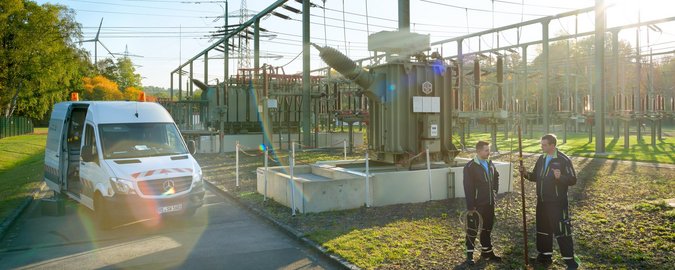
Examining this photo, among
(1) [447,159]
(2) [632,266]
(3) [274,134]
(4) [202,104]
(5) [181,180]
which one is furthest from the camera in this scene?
(4) [202,104]

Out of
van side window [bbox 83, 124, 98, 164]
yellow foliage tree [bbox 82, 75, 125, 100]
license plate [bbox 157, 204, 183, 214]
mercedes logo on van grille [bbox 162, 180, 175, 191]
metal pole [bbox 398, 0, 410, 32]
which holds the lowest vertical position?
license plate [bbox 157, 204, 183, 214]

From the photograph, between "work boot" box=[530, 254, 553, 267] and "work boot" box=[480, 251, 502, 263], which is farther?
"work boot" box=[480, 251, 502, 263]

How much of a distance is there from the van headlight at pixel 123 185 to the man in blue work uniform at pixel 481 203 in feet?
20.4

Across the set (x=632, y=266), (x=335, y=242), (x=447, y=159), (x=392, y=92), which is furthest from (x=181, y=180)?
(x=632, y=266)

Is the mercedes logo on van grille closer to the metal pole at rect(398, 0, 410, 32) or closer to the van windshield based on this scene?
the van windshield

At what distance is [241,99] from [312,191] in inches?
842

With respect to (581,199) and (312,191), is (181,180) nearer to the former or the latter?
(312,191)

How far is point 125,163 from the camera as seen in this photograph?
10.0m

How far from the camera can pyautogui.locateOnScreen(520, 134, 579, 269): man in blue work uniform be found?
21.5 ft

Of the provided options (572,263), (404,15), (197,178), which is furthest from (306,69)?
(572,263)

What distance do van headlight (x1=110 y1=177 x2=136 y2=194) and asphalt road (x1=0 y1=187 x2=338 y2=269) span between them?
79 cm

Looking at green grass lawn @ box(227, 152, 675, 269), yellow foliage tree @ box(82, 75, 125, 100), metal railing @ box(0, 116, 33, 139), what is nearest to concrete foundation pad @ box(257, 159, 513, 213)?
green grass lawn @ box(227, 152, 675, 269)

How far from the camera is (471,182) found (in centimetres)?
721

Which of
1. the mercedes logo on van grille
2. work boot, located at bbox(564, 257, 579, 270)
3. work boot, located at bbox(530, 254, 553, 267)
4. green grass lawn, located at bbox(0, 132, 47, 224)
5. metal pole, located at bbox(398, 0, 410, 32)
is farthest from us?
metal pole, located at bbox(398, 0, 410, 32)
